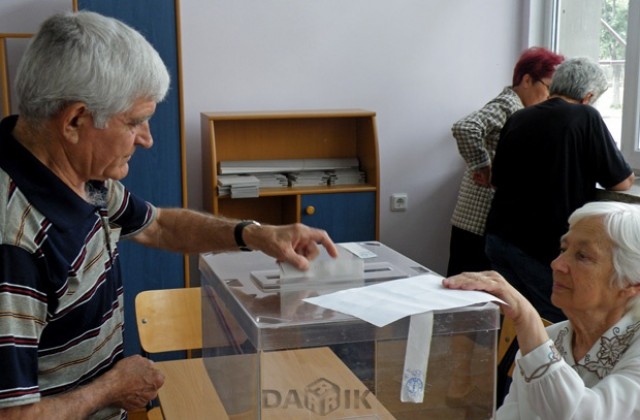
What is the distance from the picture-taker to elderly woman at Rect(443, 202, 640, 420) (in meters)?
1.67

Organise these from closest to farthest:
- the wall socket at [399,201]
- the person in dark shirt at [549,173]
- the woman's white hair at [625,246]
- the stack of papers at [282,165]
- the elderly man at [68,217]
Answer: the elderly man at [68,217] < the woman's white hair at [625,246] < the person in dark shirt at [549,173] < the stack of papers at [282,165] < the wall socket at [399,201]

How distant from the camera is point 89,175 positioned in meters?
1.45

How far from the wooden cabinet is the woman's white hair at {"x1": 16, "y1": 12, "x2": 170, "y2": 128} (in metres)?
2.59

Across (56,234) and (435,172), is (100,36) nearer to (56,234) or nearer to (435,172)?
(56,234)

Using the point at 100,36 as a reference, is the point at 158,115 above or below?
below

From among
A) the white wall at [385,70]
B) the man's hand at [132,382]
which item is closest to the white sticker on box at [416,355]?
the man's hand at [132,382]

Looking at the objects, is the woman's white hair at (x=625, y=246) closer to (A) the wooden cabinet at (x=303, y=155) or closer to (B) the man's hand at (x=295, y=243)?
(B) the man's hand at (x=295, y=243)

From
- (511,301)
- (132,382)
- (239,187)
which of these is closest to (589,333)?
(511,301)

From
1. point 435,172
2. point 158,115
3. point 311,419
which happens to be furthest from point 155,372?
point 435,172

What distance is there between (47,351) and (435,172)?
3.57 meters

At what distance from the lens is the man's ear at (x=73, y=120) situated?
4.38ft

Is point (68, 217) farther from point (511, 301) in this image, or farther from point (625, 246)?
point (625, 246)

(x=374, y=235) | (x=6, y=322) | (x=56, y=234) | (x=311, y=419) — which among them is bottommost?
(x=374, y=235)

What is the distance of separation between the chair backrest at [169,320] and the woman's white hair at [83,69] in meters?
1.38
